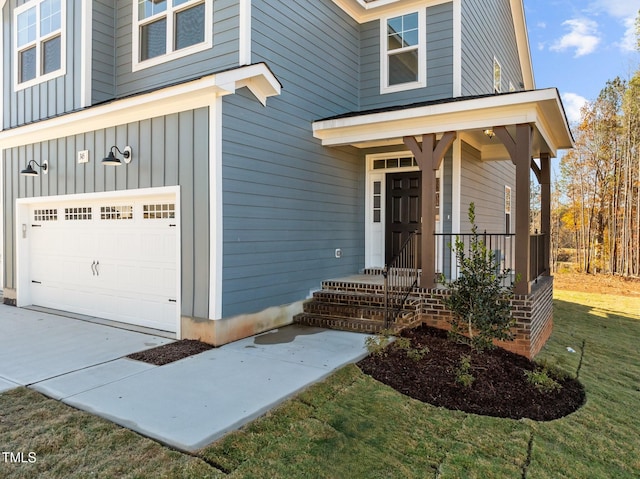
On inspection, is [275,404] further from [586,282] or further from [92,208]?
[586,282]

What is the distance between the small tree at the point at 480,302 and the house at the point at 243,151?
1012 mm

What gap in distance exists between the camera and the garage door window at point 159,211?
634cm

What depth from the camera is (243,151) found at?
6047 mm

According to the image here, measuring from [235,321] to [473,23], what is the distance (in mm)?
7427

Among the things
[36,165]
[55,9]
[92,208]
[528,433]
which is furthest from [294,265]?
[55,9]

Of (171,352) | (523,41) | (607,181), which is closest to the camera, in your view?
(171,352)

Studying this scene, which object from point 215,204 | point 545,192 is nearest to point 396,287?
point 215,204

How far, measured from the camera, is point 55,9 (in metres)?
8.14

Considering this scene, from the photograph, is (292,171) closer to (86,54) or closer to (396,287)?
(396,287)

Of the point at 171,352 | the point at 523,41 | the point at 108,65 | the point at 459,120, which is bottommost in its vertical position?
the point at 171,352

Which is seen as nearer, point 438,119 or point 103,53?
point 438,119

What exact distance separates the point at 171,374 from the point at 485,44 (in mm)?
A: 9313

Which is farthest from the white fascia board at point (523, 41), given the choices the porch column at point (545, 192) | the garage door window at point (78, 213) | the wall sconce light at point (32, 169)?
the wall sconce light at point (32, 169)

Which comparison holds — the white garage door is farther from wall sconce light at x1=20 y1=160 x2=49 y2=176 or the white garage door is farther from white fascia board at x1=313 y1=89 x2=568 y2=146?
white fascia board at x1=313 y1=89 x2=568 y2=146
